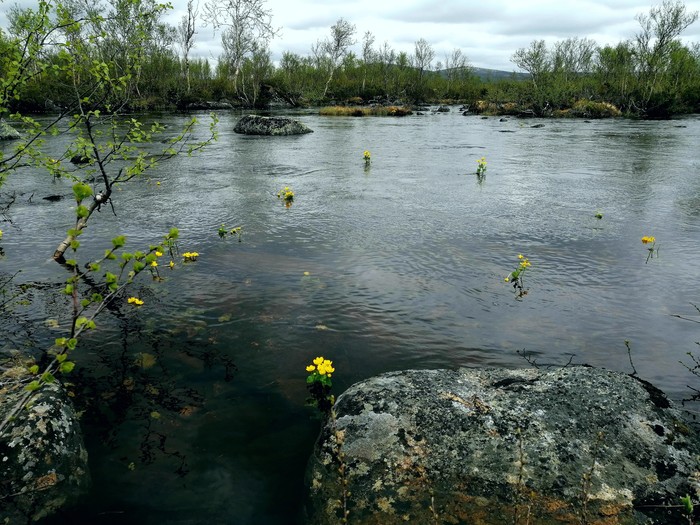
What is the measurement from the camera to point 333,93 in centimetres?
6284

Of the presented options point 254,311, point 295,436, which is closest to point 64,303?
point 254,311

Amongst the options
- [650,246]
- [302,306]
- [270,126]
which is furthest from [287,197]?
[270,126]

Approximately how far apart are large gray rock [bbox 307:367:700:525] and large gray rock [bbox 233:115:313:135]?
72.6 ft

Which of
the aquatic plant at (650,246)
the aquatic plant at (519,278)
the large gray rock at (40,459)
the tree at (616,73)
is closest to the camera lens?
the large gray rock at (40,459)

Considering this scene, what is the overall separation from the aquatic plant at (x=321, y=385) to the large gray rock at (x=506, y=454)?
10.5 inches

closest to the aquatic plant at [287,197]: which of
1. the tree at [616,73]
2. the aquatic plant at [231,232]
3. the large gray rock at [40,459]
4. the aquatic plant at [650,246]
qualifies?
the aquatic plant at [231,232]

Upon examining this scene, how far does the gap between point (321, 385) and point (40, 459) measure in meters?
2.04

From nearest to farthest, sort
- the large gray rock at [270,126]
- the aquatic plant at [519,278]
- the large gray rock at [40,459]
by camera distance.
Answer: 1. the large gray rock at [40,459]
2. the aquatic plant at [519,278]
3. the large gray rock at [270,126]

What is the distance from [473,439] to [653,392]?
1477mm

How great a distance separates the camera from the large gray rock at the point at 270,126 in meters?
24.0

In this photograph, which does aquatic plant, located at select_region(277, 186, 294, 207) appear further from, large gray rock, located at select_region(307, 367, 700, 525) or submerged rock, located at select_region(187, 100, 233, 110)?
submerged rock, located at select_region(187, 100, 233, 110)

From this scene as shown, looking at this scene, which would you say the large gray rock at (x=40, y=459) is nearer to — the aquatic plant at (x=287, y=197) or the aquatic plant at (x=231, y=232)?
the aquatic plant at (x=231, y=232)

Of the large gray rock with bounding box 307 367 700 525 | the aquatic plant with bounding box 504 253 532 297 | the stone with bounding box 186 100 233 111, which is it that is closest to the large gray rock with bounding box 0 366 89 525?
the large gray rock with bounding box 307 367 700 525

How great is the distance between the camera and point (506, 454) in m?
2.95
